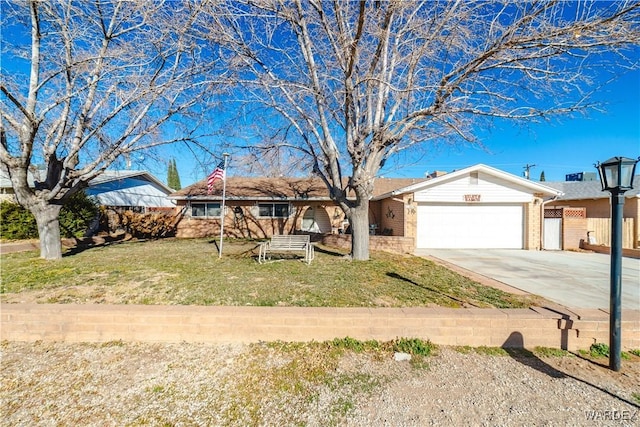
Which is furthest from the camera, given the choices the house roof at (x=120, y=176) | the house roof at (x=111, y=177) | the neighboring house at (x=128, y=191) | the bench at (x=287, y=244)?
the neighboring house at (x=128, y=191)

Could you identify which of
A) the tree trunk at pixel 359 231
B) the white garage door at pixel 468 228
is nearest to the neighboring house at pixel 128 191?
the tree trunk at pixel 359 231

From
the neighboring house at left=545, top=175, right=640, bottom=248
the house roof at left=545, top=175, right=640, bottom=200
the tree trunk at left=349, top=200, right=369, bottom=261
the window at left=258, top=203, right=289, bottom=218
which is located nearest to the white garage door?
the neighboring house at left=545, top=175, right=640, bottom=248

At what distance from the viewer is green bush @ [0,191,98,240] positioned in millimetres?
11469

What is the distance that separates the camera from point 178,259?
26.8 ft

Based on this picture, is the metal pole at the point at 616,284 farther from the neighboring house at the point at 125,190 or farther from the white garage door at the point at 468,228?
the neighboring house at the point at 125,190

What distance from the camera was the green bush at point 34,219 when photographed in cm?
1147

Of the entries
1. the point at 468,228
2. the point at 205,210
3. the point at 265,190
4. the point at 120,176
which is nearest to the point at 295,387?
the point at 468,228

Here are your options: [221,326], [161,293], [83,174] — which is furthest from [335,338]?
[83,174]

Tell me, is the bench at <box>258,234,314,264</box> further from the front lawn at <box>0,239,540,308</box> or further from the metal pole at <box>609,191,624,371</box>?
the metal pole at <box>609,191,624,371</box>

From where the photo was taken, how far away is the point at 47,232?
8266mm

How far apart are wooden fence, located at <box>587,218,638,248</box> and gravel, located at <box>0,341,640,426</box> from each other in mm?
12066

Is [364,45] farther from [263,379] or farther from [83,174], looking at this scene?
[83,174]

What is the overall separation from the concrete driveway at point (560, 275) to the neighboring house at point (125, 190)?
17.4 m

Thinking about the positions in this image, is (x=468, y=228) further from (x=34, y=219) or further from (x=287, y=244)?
(x=34, y=219)
